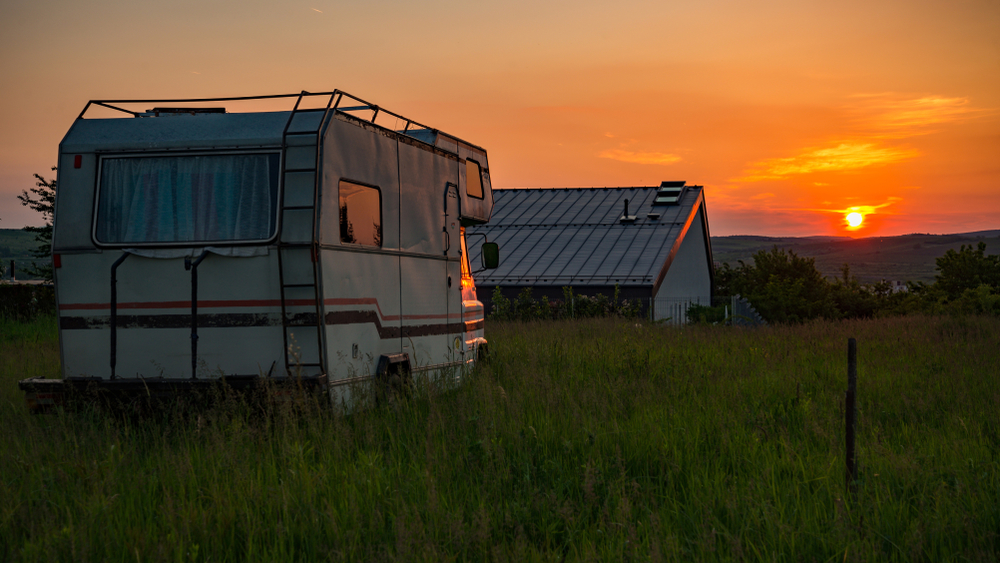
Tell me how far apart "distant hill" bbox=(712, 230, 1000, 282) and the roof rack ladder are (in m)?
137

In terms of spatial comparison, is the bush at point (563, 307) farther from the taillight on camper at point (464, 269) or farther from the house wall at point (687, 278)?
the taillight on camper at point (464, 269)

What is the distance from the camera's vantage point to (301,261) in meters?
6.05

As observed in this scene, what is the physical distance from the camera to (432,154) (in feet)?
27.1

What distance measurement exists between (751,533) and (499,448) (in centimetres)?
193

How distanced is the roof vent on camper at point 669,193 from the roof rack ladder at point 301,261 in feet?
88.7

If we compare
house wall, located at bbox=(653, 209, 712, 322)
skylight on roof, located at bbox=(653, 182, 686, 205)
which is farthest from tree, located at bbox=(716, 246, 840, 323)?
skylight on roof, located at bbox=(653, 182, 686, 205)

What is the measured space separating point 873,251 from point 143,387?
192 m

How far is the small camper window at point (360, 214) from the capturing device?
256 inches

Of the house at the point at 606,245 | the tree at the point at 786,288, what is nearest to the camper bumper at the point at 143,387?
the house at the point at 606,245

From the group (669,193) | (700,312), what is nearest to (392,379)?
(700,312)

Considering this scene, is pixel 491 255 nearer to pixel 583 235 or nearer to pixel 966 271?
pixel 583 235

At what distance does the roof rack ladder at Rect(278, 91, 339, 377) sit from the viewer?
19.8 feet

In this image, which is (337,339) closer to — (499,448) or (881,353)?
(499,448)

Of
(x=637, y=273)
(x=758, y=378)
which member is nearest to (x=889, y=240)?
(x=637, y=273)
